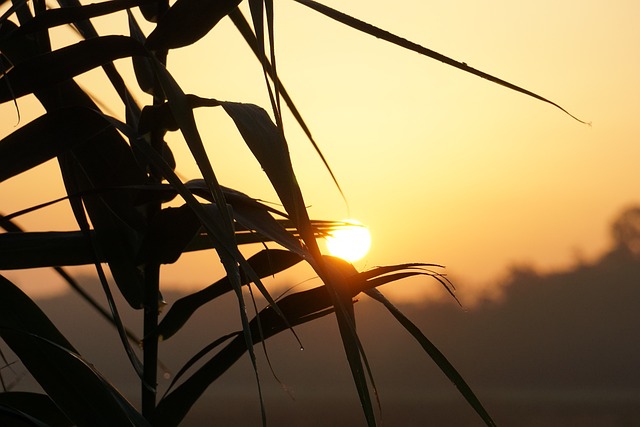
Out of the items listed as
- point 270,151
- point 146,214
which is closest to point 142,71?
point 146,214

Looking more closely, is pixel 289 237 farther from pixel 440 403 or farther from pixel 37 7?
pixel 440 403

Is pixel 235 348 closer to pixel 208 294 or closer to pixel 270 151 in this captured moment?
pixel 208 294

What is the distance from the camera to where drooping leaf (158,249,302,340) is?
0.45 m

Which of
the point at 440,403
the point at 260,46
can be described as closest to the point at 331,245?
the point at 260,46

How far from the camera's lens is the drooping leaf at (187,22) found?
352 millimetres

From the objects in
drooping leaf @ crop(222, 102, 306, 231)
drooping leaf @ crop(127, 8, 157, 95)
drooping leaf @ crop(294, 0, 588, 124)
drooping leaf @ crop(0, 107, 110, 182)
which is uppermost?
drooping leaf @ crop(127, 8, 157, 95)

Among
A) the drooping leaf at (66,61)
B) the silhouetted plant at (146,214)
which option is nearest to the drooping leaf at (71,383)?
the silhouetted plant at (146,214)

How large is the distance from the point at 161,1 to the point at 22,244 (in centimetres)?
17

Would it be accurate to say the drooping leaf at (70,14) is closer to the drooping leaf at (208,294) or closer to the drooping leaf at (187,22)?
the drooping leaf at (187,22)

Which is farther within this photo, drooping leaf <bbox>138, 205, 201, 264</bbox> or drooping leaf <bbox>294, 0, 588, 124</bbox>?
drooping leaf <bbox>138, 205, 201, 264</bbox>

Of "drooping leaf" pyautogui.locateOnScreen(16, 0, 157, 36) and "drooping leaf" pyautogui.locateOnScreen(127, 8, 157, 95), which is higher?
"drooping leaf" pyautogui.locateOnScreen(127, 8, 157, 95)

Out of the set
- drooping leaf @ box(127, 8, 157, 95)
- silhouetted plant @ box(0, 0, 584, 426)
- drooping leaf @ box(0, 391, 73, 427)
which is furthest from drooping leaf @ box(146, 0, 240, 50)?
drooping leaf @ box(0, 391, 73, 427)

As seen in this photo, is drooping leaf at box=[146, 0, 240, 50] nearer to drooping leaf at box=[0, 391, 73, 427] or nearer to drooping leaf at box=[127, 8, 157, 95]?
drooping leaf at box=[127, 8, 157, 95]

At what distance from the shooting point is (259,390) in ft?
0.93
